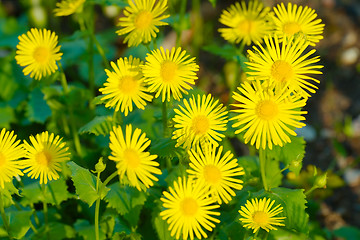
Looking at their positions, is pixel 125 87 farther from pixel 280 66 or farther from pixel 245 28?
pixel 245 28

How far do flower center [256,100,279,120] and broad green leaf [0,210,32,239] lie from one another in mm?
803

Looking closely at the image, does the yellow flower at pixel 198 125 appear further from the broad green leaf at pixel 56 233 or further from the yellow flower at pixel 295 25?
the broad green leaf at pixel 56 233

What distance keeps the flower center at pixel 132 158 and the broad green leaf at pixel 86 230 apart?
41cm

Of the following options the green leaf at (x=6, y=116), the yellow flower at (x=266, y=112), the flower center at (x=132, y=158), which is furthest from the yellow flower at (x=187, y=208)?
the green leaf at (x=6, y=116)

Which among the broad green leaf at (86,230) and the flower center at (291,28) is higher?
the flower center at (291,28)

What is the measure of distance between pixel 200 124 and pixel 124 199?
37cm

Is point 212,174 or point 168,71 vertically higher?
point 168,71

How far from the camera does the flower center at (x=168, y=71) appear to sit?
1294 millimetres

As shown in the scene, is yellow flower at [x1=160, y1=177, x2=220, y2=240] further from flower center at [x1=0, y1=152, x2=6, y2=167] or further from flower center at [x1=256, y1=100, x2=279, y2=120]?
flower center at [x1=0, y1=152, x2=6, y2=167]

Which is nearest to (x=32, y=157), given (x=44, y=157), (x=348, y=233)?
(x=44, y=157)

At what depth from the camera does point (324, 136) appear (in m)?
2.50

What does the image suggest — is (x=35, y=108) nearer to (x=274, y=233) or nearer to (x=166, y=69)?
(x=166, y=69)

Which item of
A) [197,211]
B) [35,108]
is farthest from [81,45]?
[197,211]

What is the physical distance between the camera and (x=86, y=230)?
1.48 meters
